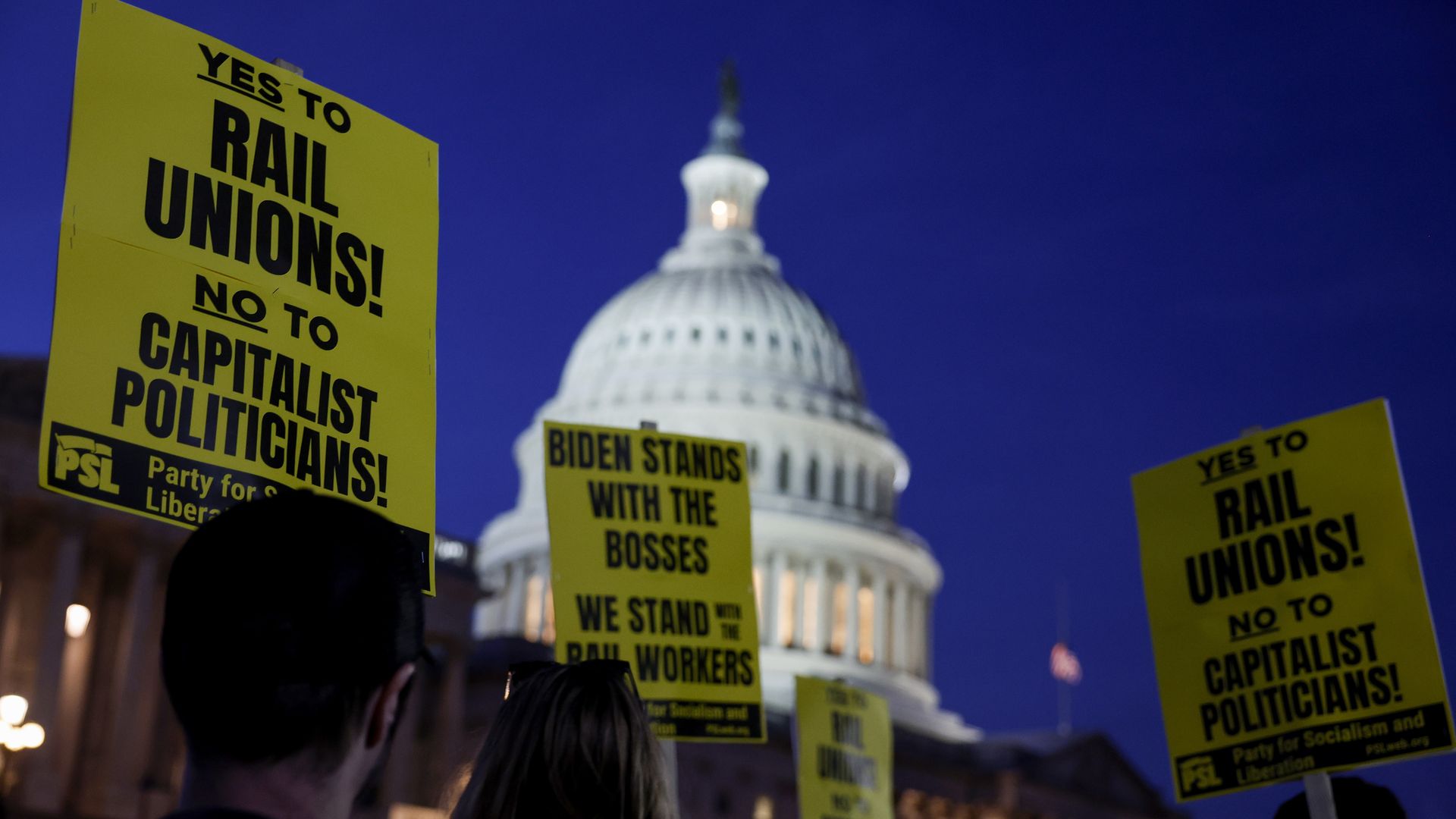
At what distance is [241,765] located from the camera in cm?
330

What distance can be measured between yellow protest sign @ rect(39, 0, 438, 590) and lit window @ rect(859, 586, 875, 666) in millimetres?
89801

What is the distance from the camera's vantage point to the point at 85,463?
5.97 metres

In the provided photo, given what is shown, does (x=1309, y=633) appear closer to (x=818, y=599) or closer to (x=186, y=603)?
(x=186, y=603)

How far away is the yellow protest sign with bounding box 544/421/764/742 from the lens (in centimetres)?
1193

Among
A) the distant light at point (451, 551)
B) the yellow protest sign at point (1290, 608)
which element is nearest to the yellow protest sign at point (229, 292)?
the yellow protest sign at point (1290, 608)

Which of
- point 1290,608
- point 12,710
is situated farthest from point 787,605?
point 1290,608

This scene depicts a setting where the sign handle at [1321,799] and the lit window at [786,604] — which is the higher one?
the lit window at [786,604]

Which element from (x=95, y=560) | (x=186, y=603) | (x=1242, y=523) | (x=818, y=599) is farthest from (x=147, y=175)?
(x=818, y=599)

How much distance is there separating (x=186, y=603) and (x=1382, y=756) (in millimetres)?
8435

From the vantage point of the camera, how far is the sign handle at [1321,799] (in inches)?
348

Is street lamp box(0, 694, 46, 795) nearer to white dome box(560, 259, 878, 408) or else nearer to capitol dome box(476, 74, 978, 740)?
capitol dome box(476, 74, 978, 740)

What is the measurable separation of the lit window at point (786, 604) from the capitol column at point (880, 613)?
515 centimetres

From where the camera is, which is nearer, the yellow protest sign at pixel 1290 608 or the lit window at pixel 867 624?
the yellow protest sign at pixel 1290 608

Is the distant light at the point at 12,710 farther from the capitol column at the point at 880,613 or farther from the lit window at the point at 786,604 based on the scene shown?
the capitol column at the point at 880,613
